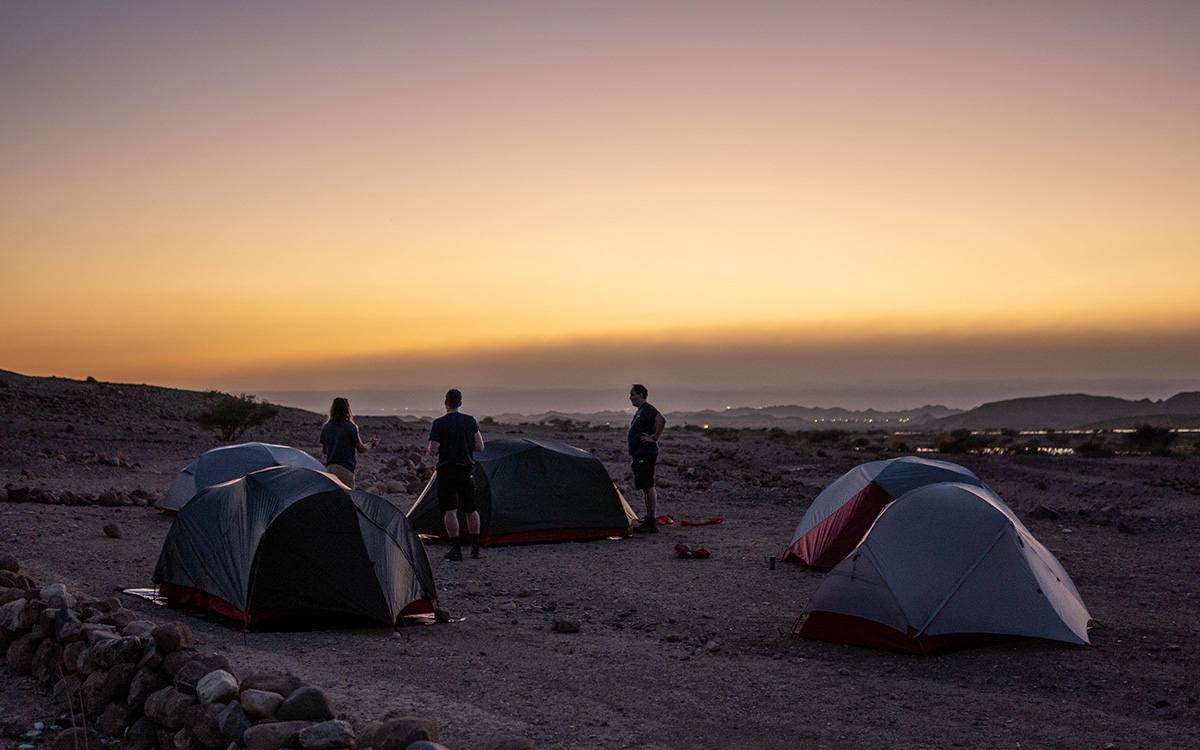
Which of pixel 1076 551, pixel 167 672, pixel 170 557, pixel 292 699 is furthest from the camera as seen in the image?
pixel 1076 551

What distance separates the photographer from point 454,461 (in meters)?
12.2

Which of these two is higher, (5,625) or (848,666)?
(5,625)

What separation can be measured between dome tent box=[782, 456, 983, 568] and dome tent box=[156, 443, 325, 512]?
323 inches

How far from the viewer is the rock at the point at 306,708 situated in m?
5.38

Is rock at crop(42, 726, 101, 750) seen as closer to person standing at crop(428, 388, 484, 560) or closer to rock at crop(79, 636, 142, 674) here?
rock at crop(79, 636, 142, 674)

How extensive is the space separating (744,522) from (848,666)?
923 centimetres

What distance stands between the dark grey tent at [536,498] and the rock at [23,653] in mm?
6651

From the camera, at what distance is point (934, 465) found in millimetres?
11656

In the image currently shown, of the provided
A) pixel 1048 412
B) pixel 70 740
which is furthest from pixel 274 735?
pixel 1048 412

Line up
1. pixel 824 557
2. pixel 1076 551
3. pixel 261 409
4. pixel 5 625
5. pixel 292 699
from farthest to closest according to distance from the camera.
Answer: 1. pixel 261 409
2. pixel 1076 551
3. pixel 824 557
4. pixel 5 625
5. pixel 292 699

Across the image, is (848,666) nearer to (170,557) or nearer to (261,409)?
(170,557)

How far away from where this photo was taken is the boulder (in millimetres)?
5156

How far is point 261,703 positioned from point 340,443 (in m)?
7.03

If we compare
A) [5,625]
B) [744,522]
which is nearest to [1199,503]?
[744,522]
